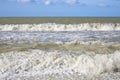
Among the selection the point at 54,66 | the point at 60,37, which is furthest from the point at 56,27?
the point at 54,66

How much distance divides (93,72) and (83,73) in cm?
32

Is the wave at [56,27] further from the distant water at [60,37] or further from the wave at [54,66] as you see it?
the wave at [54,66]

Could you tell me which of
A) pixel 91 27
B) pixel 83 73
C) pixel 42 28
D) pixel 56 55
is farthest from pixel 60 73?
pixel 91 27

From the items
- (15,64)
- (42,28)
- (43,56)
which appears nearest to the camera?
(15,64)

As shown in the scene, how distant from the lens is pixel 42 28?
126 ft

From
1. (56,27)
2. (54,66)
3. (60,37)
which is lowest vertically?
(56,27)

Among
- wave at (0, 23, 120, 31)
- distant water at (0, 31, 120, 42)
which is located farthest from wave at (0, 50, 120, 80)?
wave at (0, 23, 120, 31)

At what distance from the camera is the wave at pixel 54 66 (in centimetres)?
980

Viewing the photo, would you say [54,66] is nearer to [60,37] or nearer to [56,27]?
[60,37]

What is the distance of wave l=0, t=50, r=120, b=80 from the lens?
32.2 feet

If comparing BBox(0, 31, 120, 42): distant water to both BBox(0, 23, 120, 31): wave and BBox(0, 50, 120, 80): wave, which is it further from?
BBox(0, 23, 120, 31): wave

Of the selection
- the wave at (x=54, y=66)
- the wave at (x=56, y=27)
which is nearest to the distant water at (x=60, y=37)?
the wave at (x=54, y=66)

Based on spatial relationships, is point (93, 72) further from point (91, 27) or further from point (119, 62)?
point (91, 27)

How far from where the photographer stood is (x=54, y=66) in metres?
10.7
